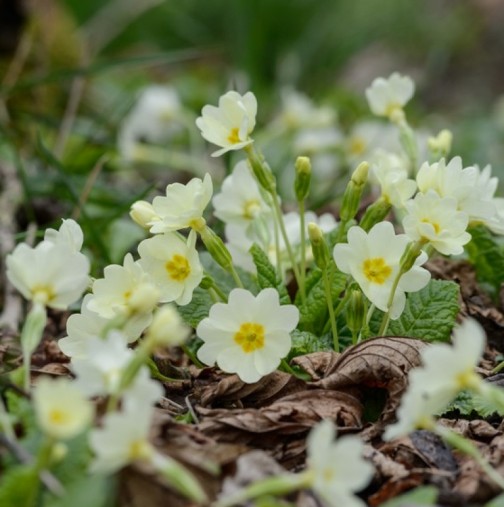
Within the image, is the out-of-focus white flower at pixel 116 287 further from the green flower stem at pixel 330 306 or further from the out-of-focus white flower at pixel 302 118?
the out-of-focus white flower at pixel 302 118

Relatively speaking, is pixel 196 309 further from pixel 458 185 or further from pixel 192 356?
pixel 458 185

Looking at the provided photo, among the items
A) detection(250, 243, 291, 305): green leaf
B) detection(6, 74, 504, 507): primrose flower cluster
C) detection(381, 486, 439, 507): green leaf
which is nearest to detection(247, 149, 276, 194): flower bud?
detection(6, 74, 504, 507): primrose flower cluster

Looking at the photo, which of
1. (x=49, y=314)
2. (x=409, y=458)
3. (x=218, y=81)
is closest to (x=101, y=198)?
(x=49, y=314)

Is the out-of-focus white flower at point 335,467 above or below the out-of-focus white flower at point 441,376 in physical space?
below

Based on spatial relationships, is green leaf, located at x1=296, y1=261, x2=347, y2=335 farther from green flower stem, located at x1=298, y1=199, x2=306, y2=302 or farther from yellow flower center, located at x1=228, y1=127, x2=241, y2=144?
yellow flower center, located at x1=228, y1=127, x2=241, y2=144

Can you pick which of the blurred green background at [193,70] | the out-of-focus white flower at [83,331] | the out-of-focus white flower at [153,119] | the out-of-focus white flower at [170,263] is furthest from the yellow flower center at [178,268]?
the out-of-focus white flower at [153,119]

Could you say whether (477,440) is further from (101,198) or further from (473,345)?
(101,198)
